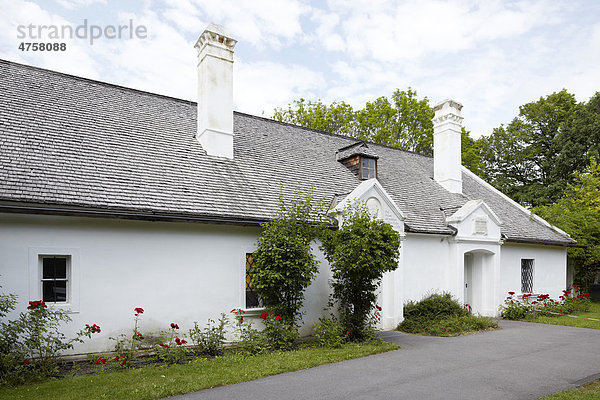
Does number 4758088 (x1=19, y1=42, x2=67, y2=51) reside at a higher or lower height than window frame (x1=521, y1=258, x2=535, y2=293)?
higher

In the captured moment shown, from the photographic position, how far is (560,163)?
32.6 m

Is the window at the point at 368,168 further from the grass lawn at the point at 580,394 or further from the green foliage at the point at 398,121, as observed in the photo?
the green foliage at the point at 398,121

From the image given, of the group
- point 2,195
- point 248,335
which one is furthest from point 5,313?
point 248,335

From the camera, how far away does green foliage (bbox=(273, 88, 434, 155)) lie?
33.8 metres

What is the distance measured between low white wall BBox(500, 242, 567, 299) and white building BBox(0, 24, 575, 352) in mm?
87

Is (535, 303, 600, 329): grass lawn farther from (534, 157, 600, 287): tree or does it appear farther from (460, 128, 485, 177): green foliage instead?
Result: (460, 128, 485, 177): green foliage

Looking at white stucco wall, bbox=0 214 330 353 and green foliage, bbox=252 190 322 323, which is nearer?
white stucco wall, bbox=0 214 330 353

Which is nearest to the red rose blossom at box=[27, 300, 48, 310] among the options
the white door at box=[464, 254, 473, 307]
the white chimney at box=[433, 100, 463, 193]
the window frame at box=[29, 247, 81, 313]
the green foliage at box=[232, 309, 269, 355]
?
the window frame at box=[29, 247, 81, 313]

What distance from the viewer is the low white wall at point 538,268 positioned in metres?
16.5

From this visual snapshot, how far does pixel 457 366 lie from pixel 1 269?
8938mm

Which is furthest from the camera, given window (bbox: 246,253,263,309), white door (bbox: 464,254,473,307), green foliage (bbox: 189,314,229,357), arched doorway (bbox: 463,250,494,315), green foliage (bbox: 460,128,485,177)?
green foliage (bbox: 460,128,485,177)

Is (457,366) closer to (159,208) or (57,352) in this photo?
(159,208)

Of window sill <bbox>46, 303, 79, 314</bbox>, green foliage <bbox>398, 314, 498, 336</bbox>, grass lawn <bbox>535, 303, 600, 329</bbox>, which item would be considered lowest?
grass lawn <bbox>535, 303, 600, 329</bbox>

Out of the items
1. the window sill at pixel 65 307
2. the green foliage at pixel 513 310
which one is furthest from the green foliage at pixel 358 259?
the green foliage at pixel 513 310
